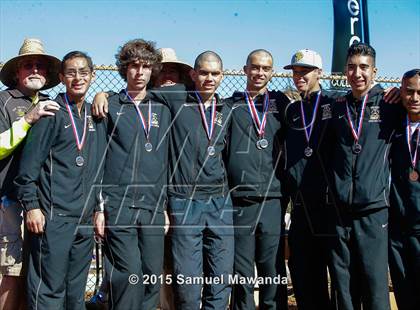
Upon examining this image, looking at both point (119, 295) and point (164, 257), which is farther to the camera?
point (164, 257)

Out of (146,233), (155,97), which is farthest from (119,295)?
(155,97)

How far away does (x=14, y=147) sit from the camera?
4.65 m

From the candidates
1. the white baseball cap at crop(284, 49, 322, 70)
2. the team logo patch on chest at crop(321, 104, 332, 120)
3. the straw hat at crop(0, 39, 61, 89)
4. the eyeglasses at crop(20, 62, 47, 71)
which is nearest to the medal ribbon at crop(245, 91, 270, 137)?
the white baseball cap at crop(284, 49, 322, 70)

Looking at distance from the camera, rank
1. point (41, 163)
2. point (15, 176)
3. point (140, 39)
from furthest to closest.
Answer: point (140, 39)
point (15, 176)
point (41, 163)

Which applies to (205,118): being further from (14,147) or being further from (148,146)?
(14,147)

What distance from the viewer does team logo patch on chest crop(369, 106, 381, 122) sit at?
4570mm

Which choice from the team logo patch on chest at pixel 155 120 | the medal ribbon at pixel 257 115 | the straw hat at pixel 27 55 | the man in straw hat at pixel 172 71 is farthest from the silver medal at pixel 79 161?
the medal ribbon at pixel 257 115

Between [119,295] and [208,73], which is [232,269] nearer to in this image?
[119,295]

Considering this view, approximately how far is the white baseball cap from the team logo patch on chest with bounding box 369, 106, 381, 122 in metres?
0.77

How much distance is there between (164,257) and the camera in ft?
17.1

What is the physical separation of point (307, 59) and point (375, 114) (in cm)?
90

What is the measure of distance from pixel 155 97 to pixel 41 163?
1218 millimetres

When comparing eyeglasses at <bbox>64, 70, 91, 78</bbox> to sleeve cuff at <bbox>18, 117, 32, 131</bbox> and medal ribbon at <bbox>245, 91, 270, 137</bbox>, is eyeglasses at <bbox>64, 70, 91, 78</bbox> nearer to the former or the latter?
sleeve cuff at <bbox>18, 117, 32, 131</bbox>

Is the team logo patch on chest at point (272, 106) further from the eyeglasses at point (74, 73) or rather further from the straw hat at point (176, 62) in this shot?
the eyeglasses at point (74, 73)
